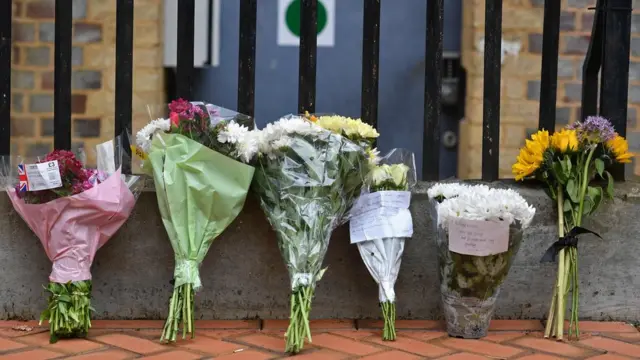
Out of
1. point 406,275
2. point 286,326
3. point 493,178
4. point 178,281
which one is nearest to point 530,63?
point 493,178

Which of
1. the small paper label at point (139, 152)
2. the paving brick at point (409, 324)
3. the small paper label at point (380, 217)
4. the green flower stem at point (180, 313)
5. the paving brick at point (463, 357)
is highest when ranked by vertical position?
the small paper label at point (139, 152)

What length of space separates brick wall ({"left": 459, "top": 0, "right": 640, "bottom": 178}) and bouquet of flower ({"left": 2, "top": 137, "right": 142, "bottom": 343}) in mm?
2165

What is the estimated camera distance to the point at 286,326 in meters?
3.62

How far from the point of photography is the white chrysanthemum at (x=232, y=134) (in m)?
3.39

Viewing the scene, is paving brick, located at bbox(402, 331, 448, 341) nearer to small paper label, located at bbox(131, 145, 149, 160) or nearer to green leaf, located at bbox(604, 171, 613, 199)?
green leaf, located at bbox(604, 171, 613, 199)

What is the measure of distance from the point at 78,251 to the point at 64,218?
0.42 feet

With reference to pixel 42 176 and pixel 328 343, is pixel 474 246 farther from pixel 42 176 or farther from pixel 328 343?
pixel 42 176

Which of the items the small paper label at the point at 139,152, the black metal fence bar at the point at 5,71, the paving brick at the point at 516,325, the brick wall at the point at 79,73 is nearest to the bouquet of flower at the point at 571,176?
the paving brick at the point at 516,325

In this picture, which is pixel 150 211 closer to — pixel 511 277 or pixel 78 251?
pixel 78 251

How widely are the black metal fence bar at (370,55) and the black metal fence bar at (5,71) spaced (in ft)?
4.55

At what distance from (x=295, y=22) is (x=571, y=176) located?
2.03 metres

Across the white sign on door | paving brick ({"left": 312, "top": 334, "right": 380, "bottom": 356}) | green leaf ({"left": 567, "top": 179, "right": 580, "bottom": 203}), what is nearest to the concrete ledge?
green leaf ({"left": 567, "top": 179, "right": 580, "bottom": 203})

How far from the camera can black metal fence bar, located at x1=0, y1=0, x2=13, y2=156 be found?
3727mm

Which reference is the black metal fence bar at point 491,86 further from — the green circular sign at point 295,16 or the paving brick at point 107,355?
→ the paving brick at point 107,355
